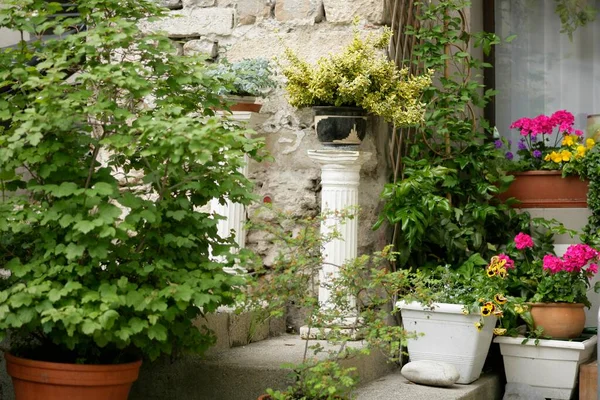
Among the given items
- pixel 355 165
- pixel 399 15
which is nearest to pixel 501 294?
pixel 355 165

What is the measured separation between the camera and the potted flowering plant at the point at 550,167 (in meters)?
5.30

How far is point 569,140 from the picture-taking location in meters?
5.36

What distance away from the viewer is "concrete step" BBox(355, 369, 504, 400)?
423 cm

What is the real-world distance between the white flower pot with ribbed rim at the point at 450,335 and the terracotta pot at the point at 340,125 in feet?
2.68

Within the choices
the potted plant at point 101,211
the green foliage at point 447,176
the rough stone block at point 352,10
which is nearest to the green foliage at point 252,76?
the rough stone block at point 352,10

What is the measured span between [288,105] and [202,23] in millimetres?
680

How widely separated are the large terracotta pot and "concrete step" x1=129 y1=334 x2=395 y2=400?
146 cm

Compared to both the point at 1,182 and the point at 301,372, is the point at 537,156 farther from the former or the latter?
the point at 1,182

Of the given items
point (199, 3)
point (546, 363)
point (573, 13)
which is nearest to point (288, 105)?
point (199, 3)

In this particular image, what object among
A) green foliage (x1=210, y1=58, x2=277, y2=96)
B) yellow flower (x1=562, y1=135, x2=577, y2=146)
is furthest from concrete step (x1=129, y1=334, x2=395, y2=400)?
yellow flower (x1=562, y1=135, x2=577, y2=146)

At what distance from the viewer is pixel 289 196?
503 cm

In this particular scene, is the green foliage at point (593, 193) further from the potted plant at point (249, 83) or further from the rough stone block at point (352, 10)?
the potted plant at point (249, 83)

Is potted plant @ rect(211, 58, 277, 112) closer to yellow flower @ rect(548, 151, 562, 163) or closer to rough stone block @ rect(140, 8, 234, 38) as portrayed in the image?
rough stone block @ rect(140, 8, 234, 38)

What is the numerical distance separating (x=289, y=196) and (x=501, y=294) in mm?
1177
